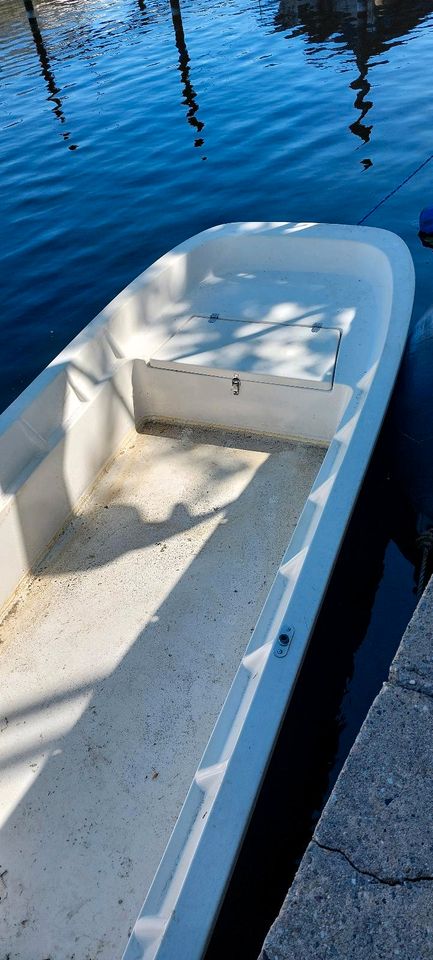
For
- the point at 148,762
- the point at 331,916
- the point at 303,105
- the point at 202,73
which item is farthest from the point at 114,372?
the point at 202,73

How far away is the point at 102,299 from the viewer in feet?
20.3

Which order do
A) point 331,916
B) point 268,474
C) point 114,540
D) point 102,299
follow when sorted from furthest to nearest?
point 102,299, point 268,474, point 114,540, point 331,916

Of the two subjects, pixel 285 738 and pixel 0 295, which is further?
pixel 0 295

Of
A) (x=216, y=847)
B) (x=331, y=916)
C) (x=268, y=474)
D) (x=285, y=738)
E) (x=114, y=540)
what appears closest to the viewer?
(x=331, y=916)

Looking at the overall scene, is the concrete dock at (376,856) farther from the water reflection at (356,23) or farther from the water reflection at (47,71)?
the water reflection at (356,23)

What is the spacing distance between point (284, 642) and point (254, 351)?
2.03 metres

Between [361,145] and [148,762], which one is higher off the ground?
[361,145]

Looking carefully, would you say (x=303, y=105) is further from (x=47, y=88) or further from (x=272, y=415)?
(x=272, y=415)

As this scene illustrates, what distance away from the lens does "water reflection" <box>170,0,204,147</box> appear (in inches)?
383

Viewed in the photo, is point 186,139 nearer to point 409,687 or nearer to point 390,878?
point 409,687

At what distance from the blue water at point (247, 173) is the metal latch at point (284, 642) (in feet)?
1.13

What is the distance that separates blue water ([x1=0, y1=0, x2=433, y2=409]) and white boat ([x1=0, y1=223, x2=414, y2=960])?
1779 mm

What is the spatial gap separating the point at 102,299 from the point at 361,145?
4.41 metres

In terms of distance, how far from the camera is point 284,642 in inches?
84.9
